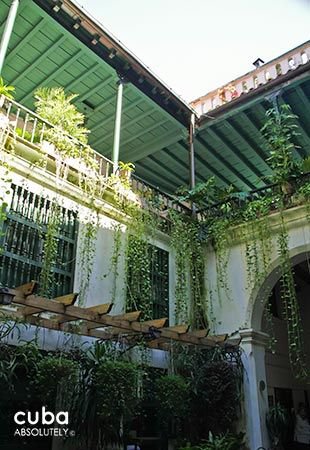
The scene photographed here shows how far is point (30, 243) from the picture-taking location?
6.07m

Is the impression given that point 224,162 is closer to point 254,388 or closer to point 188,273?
point 188,273

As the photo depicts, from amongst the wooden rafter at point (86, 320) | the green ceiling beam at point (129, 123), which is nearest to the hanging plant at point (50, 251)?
the wooden rafter at point (86, 320)

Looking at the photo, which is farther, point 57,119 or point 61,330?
point 57,119

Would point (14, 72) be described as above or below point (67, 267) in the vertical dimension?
above

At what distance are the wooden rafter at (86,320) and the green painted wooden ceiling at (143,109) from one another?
414 cm

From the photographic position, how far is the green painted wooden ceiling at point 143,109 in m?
7.83

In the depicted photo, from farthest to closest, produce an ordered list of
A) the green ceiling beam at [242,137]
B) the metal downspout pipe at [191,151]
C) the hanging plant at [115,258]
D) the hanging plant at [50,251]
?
the green ceiling beam at [242,137] → the metal downspout pipe at [191,151] → the hanging plant at [115,258] → the hanging plant at [50,251]

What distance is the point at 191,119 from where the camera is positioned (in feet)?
31.9

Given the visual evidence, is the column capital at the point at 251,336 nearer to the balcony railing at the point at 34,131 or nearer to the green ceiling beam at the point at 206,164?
the balcony railing at the point at 34,131

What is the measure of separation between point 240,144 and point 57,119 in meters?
5.22

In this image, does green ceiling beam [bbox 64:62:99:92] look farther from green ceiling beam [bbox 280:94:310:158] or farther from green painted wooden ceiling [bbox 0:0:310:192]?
green ceiling beam [bbox 280:94:310:158]

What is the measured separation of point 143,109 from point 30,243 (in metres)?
4.87

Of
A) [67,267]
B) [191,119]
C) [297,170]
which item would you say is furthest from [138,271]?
[191,119]

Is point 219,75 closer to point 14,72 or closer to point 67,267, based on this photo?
point 14,72
